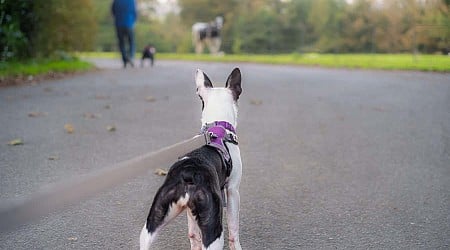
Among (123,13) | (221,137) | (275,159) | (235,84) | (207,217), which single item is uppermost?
(123,13)

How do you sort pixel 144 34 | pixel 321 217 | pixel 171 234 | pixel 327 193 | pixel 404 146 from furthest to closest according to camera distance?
pixel 144 34
pixel 404 146
pixel 327 193
pixel 321 217
pixel 171 234

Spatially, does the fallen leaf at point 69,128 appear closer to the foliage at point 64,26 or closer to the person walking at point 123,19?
the foliage at point 64,26

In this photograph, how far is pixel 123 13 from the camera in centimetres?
1803

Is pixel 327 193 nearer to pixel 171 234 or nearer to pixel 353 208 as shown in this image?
pixel 353 208

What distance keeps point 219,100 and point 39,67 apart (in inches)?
465


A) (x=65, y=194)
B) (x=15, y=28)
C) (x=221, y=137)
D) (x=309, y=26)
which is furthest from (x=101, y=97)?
(x=309, y=26)

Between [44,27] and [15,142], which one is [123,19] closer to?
[44,27]

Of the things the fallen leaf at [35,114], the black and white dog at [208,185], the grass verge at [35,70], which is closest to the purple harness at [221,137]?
the black and white dog at [208,185]

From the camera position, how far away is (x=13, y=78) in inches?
494

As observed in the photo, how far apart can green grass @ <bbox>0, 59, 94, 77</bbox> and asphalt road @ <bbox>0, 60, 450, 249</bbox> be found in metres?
0.99

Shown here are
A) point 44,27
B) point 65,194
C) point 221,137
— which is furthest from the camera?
point 44,27

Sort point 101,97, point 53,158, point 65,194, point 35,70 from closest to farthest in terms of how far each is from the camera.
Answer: point 65,194
point 53,158
point 101,97
point 35,70

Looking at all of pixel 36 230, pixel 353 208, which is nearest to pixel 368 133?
pixel 353 208

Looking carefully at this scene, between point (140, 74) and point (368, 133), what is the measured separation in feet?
32.3
